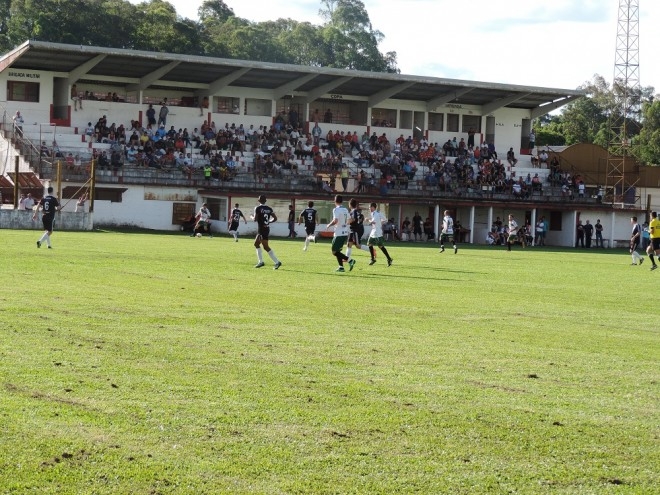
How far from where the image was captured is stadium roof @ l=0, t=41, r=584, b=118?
58062 millimetres

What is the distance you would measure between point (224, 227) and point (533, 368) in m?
46.9

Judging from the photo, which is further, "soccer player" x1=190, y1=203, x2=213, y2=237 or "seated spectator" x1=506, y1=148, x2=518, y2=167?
"seated spectator" x1=506, y1=148, x2=518, y2=167

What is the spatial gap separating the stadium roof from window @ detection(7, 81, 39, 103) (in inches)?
39.1

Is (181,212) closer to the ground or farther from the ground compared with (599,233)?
farther from the ground

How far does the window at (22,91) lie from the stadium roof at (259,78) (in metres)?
0.99

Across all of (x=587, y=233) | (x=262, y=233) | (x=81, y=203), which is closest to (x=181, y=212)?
(x=81, y=203)

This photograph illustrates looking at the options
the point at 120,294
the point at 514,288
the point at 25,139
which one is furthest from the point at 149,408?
the point at 25,139

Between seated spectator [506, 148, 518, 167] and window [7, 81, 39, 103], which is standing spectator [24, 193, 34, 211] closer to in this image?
window [7, 81, 39, 103]

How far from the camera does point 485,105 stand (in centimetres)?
7325

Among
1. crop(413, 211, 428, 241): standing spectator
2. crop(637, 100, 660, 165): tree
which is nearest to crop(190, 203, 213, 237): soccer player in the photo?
crop(413, 211, 428, 241): standing spectator

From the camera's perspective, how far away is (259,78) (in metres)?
64.2

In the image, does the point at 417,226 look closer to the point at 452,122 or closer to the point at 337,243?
the point at 452,122

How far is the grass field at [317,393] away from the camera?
6.59 meters

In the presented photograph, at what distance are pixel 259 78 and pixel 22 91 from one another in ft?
46.0
